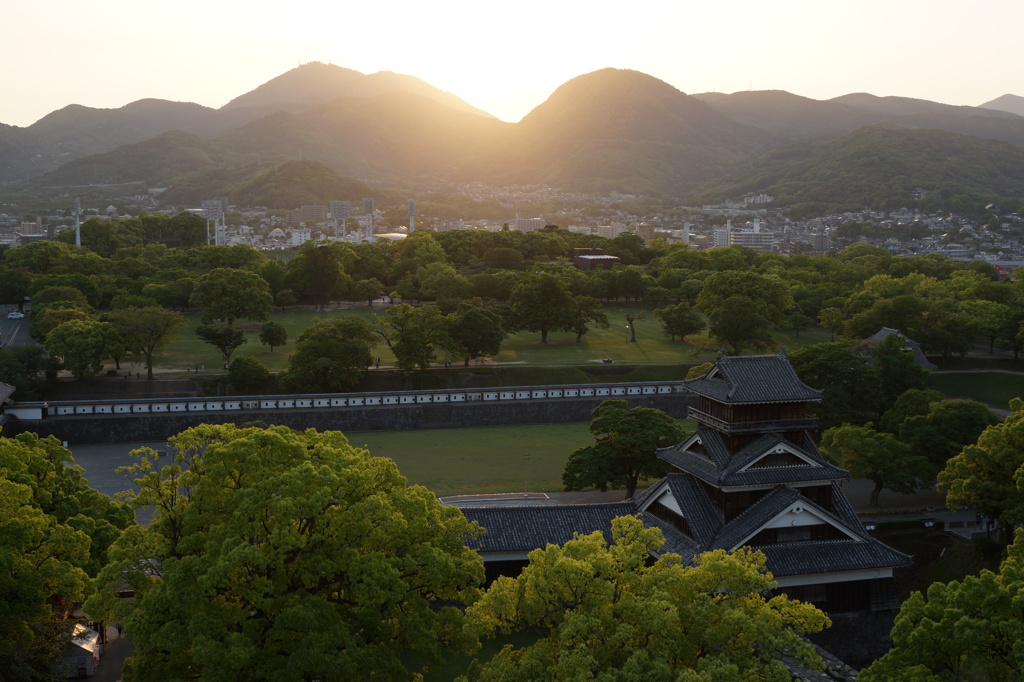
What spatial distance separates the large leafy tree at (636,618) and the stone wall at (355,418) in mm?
23035

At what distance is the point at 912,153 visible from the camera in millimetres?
192500

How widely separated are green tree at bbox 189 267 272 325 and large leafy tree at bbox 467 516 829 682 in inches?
1695

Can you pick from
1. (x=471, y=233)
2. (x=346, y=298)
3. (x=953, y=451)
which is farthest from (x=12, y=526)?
(x=471, y=233)

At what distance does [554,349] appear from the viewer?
Answer: 52406 millimetres

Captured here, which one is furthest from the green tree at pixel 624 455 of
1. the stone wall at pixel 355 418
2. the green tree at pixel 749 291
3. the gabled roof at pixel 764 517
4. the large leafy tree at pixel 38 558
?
the green tree at pixel 749 291

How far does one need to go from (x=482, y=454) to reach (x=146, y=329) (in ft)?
63.6

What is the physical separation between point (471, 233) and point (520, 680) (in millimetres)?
72768

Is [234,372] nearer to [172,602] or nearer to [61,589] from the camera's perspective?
[61,589]

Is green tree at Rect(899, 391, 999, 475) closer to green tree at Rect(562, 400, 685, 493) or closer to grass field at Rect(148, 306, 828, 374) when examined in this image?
green tree at Rect(562, 400, 685, 493)

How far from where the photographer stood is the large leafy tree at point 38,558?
50.9ft

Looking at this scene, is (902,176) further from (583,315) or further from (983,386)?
(983,386)

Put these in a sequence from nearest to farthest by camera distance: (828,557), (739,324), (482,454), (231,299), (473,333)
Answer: (828,557), (482,454), (473,333), (739,324), (231,299)

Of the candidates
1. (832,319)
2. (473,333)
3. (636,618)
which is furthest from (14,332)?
(636,618)

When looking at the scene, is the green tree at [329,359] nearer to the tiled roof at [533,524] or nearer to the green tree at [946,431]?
the tiled roof at [533,524]
